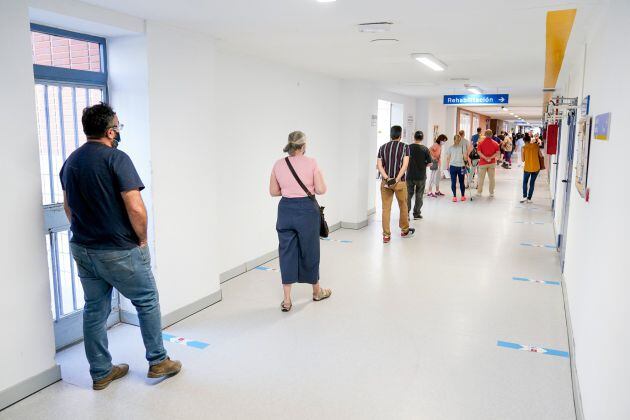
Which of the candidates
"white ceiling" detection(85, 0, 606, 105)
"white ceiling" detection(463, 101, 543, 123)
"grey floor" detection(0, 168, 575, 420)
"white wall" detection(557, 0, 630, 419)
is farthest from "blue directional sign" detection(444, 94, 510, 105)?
"white wall" detection(557, 0, 630, 419)

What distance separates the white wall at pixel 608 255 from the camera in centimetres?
172

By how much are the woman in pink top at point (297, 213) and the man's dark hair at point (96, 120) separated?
152 cm

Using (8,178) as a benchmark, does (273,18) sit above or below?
above

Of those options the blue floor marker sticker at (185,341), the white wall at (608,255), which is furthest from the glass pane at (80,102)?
the white wall at (608,255)

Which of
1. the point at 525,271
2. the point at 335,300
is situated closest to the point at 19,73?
the point at 335,300

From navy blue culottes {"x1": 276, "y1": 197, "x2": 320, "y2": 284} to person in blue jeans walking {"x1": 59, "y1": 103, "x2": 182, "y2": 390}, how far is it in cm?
135

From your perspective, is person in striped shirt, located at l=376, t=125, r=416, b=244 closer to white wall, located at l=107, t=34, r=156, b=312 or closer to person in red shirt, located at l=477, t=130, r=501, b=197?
white wall, located at l=107, t=34, r=156, b=312

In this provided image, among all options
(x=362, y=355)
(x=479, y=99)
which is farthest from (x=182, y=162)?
(x=479, y=99)

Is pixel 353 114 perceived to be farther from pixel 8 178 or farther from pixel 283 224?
pixel 8 178

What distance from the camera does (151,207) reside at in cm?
368

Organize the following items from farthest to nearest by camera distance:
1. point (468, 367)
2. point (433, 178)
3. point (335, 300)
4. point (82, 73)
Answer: point (433, 178) < point (335, 300) < point (82, 73) < point (468, 367)

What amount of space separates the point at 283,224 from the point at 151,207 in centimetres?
102

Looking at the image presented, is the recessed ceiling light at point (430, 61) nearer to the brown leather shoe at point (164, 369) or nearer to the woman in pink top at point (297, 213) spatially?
the woman in pink top at point (297, 213)

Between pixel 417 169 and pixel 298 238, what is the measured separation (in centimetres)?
446
